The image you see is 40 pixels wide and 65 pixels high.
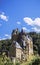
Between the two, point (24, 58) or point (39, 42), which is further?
point (39, 42)

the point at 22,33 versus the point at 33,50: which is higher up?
the point at 22,33

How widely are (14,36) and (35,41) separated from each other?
10462mm

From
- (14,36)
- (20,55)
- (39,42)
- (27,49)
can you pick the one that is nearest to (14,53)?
(20,55)

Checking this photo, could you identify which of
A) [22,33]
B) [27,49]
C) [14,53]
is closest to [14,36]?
[22,33]

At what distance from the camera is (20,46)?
59344mm

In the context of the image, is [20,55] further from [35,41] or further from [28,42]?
[35,41]

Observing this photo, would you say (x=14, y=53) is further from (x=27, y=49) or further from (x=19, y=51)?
(x=27, y=49)

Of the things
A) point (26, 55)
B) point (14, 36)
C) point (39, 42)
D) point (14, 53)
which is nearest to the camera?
Result: point (14, 53)

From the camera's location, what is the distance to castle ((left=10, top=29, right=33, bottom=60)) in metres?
56.1

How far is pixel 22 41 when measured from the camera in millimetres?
62719

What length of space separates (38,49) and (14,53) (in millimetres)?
12939

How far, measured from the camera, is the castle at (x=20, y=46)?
56091 millimetres

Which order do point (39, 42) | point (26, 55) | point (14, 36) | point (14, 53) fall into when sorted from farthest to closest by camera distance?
point (39, 42) < point (14, 36) < point (26, 55) < point (14, 53)

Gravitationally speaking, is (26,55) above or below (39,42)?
below
